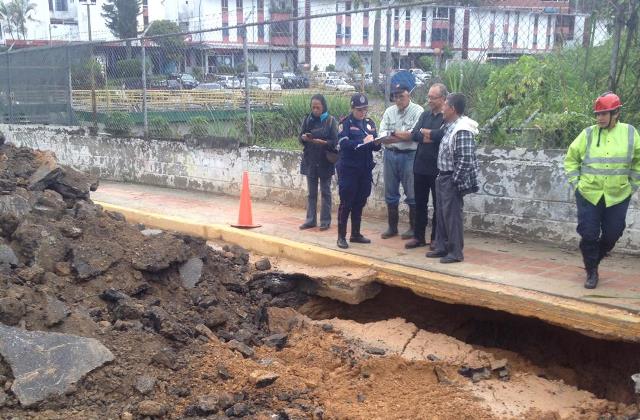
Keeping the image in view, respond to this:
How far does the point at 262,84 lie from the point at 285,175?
1379mm

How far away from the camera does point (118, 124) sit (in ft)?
43.0

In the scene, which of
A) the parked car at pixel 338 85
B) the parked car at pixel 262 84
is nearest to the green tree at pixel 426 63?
the parked car at pixel 338 85

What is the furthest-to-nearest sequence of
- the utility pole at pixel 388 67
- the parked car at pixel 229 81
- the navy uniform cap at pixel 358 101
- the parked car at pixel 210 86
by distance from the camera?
the parked car at pixel 210 86
the parked car at pixel 229 81
the utility pole at pixel 388 67
the navy uniform cap at pixel 358 101

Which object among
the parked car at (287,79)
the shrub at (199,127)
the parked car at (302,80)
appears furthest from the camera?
the shrub at (199,127)

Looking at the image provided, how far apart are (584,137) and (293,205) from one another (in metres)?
5.00

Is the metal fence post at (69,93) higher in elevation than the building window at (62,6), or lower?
lower

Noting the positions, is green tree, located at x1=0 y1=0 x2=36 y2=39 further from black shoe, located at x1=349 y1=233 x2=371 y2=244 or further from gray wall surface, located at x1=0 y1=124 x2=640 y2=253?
black shoe, located at x1=349 y1=233 x2=371 y2=244

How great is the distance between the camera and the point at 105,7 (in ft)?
157

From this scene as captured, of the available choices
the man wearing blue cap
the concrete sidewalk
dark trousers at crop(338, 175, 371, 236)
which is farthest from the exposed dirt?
the man wearing blue cap

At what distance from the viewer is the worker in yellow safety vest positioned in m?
5.61

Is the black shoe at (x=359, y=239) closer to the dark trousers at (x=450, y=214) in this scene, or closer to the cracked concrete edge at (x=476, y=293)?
the cracked concrete edge at (x=476, y=293)

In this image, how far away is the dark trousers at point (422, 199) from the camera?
7.17 metres

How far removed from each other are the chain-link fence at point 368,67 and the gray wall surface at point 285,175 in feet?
1.06

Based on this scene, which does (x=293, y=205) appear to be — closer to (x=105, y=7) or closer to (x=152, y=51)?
(x=152, y=51)
